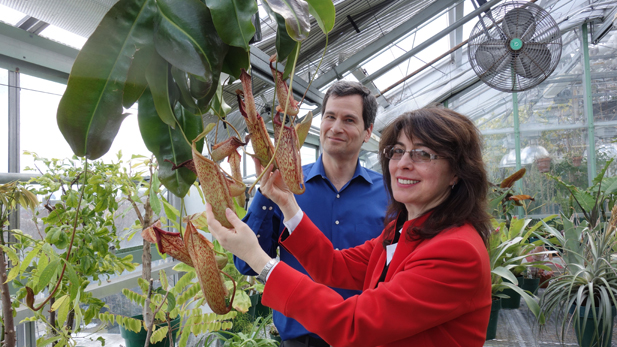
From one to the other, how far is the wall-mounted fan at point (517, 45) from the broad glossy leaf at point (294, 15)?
149 inches

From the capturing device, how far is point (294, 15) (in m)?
0.40

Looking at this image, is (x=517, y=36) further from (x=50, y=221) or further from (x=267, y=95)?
(x=50, y=221)

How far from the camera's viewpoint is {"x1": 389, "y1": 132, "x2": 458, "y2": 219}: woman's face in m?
0.86

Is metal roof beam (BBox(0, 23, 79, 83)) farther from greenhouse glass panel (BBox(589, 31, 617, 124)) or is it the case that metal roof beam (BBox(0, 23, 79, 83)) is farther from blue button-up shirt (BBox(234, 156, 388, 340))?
greenhouse glass panel (BBox(589, 31, 617, 124))

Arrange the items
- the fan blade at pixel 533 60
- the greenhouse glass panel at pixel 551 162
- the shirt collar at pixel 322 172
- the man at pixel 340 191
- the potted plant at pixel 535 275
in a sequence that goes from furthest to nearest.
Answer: the greenhouse glass panel at pixel 551 162
the fan blade at pixel 533 60
the potted plant at pixel 535 275
the shirt collar at pixel 322 172
the man at pixel 340 191

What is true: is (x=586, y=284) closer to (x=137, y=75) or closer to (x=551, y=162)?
(x=137, y=75)

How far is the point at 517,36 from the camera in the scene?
3.56 meters

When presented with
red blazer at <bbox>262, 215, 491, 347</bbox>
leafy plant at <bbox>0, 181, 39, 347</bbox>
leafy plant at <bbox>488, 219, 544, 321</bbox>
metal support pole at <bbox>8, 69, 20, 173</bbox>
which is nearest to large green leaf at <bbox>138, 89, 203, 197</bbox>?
red blazer at <bbox>262, 215, 491, 347</bbox>

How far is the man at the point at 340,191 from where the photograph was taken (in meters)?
1.21

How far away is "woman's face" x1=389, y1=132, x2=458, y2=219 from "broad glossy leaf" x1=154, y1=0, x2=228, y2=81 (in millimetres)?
582

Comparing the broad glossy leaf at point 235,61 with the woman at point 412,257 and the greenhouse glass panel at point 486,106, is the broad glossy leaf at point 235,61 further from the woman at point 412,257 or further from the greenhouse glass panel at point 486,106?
the greenhouse glass panel at point 486,106

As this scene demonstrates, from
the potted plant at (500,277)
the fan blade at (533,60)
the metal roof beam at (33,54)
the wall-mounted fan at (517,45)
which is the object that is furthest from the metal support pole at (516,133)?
the metal roof beam at (33,54)

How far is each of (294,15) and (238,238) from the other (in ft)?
1.15

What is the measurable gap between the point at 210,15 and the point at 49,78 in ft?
5.02
